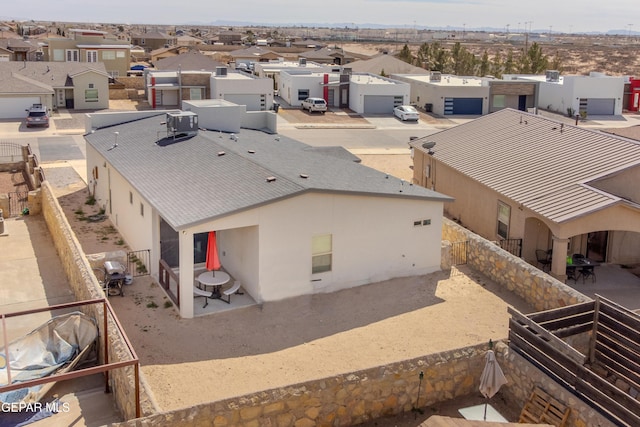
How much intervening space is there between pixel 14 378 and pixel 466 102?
2247 inches

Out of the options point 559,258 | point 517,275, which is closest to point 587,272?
point 559,258

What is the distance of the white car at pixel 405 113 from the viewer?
6209cm

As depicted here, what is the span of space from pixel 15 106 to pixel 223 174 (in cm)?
4163

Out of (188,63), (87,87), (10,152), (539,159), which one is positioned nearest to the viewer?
(539,159)

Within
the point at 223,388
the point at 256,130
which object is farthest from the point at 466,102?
the point at 223,388

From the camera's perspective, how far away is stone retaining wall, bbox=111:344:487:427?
12820 mm

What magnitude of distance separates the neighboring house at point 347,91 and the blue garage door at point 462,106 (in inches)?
154

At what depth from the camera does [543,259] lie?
2459 cm

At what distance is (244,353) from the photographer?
17141mm

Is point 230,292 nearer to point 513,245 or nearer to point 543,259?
point 513,245

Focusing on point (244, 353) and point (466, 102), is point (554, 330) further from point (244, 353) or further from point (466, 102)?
point (466, 102)

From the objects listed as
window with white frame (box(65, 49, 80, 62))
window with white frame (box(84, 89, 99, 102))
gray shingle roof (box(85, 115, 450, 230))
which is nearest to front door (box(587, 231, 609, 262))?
gray shingle roof (box(85, 115, 450, 230))

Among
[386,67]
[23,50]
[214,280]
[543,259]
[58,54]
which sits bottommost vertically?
[543,259]

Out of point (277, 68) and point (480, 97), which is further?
point (277, 68)
